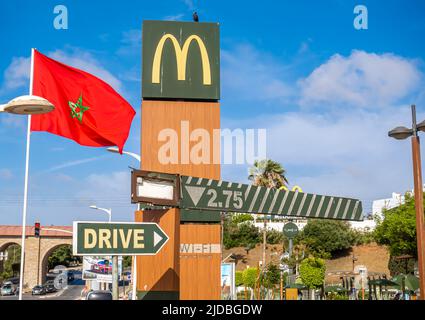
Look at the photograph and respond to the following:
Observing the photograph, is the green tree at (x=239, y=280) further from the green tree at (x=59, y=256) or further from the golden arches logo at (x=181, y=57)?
the green tree at (x=59, y=256)

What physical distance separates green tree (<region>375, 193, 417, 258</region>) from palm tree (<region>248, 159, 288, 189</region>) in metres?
13.6

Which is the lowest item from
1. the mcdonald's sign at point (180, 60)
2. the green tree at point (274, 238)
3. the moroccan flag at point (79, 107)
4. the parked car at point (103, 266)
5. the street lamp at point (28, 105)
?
the parked car at point (103, 266)

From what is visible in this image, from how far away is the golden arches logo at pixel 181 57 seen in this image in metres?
32.7

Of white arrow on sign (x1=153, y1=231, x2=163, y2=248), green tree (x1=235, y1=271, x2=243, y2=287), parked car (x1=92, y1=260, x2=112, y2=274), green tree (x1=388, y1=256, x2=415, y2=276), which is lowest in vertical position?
green tree (x1=235, y1=271, x2=243, y2=287)

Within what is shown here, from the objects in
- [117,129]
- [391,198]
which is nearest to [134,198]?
[117,129]

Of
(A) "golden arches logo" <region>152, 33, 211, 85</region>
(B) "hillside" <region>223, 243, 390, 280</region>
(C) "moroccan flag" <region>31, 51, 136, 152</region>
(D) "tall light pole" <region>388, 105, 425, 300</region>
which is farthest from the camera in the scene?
(B) "hillside" <region>223, 243, 390, 280</region>

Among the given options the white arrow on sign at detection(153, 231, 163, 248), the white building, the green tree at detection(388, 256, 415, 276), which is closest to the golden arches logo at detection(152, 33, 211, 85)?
the white arrow on sign at detection(153, 231, 163, 248)

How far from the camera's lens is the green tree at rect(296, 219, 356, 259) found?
74000 mm

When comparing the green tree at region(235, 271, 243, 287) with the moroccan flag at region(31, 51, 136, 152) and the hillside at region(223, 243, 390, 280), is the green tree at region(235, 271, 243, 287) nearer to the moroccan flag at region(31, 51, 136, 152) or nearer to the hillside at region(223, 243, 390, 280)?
the hillside at region(223, 243, 390, 280)

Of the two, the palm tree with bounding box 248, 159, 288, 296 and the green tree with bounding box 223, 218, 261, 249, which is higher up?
the palm tree with bounding box 248, 159, 288, 296

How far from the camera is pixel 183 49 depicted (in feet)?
108

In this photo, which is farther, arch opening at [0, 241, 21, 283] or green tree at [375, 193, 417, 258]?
arch opening at [0, 241, 21, 283]

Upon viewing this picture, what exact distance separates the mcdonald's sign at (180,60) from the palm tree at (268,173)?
27.6 meters

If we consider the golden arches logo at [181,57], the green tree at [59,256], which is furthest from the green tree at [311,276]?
the green tree at [59,256]
